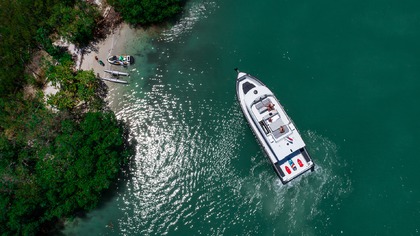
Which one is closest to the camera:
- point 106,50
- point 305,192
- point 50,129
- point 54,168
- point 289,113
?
point 54,168

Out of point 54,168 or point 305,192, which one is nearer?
point 54,168

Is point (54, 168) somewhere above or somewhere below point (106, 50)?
below

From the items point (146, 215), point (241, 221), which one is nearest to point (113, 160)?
point (146, 215)

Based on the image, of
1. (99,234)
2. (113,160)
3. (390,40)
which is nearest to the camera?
(113,160)

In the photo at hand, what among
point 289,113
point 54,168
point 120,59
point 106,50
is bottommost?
point 289,113

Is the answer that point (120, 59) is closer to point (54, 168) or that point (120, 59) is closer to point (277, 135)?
point (54, 168)

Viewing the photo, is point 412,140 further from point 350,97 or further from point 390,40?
point 390,40

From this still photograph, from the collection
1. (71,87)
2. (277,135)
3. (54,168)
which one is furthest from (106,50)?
(277,135)

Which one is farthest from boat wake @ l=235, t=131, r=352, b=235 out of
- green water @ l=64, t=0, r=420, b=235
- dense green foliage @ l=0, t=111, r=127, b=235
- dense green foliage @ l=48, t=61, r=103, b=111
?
dense green foliage @ l=48, t=61, r=103, b=111
